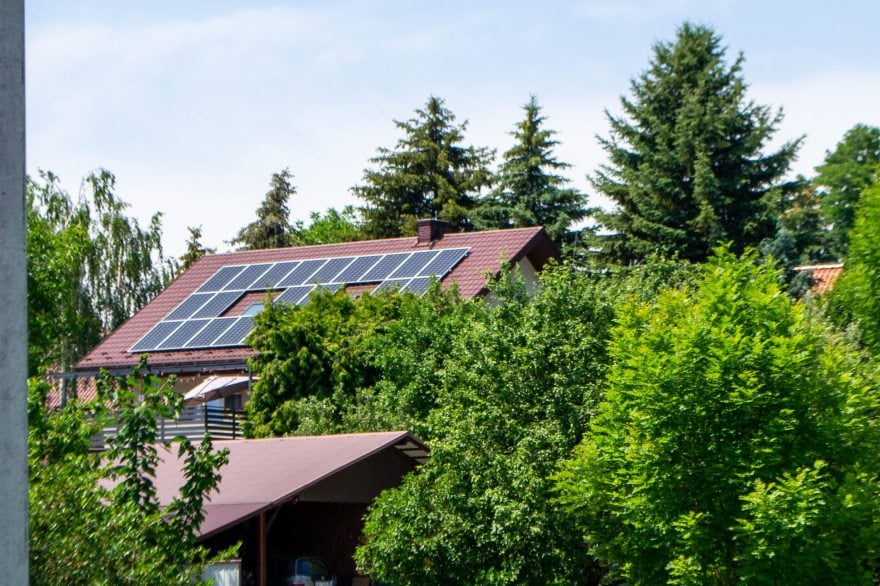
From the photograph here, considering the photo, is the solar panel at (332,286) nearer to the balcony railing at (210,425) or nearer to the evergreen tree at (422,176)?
the balcony railing at (210,425)

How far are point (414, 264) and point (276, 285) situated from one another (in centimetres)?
454

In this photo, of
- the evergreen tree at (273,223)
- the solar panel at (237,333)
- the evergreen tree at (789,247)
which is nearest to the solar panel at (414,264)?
the solar panel at (237,333)

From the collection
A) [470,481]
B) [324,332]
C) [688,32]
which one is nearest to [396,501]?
[470,481]

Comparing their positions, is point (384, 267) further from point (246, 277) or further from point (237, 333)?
point (246, 277)

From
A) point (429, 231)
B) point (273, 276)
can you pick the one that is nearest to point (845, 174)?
point (429, 231)

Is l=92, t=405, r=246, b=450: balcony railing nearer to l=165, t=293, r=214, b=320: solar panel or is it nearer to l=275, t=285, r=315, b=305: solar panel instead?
l=275, t=285, r=315, b=305: solar panel

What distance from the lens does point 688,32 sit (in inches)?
1657

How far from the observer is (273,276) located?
38.6m

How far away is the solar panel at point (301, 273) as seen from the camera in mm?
37344

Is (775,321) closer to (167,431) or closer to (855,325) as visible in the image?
(855,325)

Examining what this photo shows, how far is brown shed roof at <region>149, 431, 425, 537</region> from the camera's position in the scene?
787 inches

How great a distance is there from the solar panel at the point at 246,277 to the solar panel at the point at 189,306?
0.73 m

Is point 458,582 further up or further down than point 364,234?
further down

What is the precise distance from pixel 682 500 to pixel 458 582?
4241 millimetres
